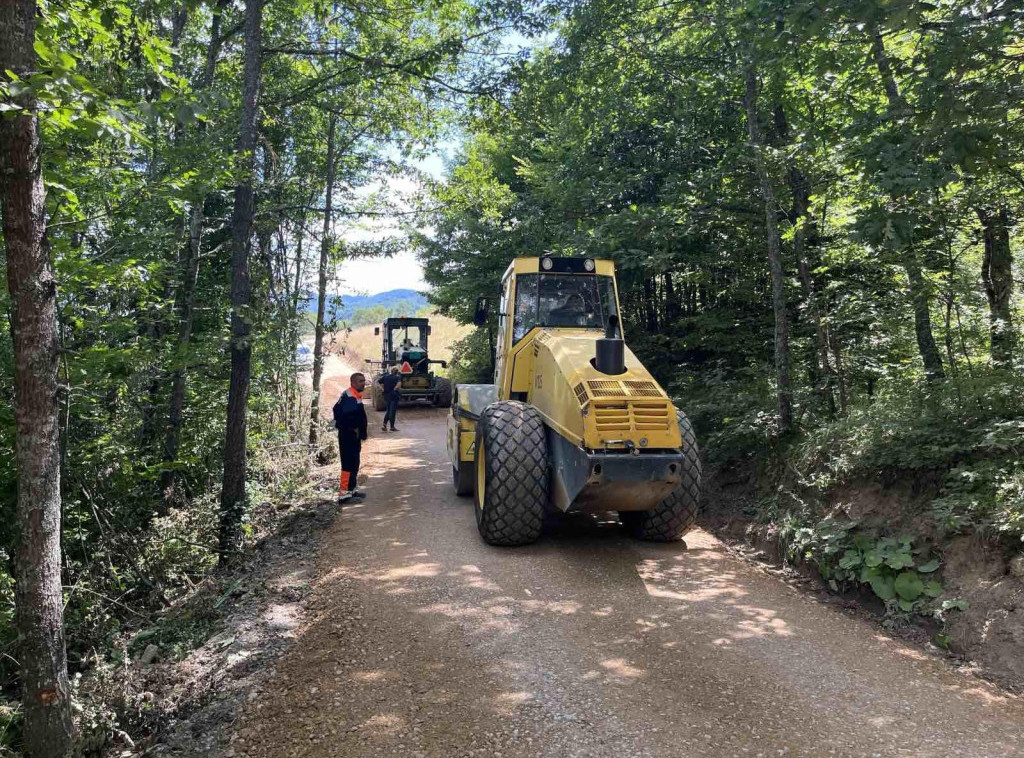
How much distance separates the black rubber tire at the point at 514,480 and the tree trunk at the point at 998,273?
507 cm

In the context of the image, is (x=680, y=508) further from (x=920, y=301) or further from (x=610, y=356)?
(x=920, y=301)

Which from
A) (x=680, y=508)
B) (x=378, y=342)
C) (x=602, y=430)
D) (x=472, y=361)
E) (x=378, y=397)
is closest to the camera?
(x=602, y=430)

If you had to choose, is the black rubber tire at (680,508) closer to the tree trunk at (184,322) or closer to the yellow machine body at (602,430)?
the yellow machine body at (602,430)

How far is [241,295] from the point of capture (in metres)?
7.32

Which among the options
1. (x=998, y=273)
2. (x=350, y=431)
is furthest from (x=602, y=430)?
(x=998, y=273)

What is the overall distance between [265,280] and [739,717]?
8.76 m

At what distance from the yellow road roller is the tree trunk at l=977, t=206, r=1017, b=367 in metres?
3.76

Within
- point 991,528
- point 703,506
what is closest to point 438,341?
point 703,506

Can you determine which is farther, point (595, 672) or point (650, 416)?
point (650, 416)

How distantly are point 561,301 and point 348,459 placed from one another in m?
3.69

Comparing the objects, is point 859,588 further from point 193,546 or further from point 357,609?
point 193,546

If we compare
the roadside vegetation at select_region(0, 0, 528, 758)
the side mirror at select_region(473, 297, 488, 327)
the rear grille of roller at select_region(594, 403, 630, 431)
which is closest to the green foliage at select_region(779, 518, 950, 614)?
the rear grille of roller at select_region(594, 403, 630, 431)

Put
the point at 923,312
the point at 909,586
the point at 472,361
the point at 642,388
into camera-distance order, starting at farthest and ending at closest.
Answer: the point at 472,361 < the point at 923,312 < the point at 642,388 < the point at 909,586

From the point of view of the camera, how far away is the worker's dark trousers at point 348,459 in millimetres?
8484
